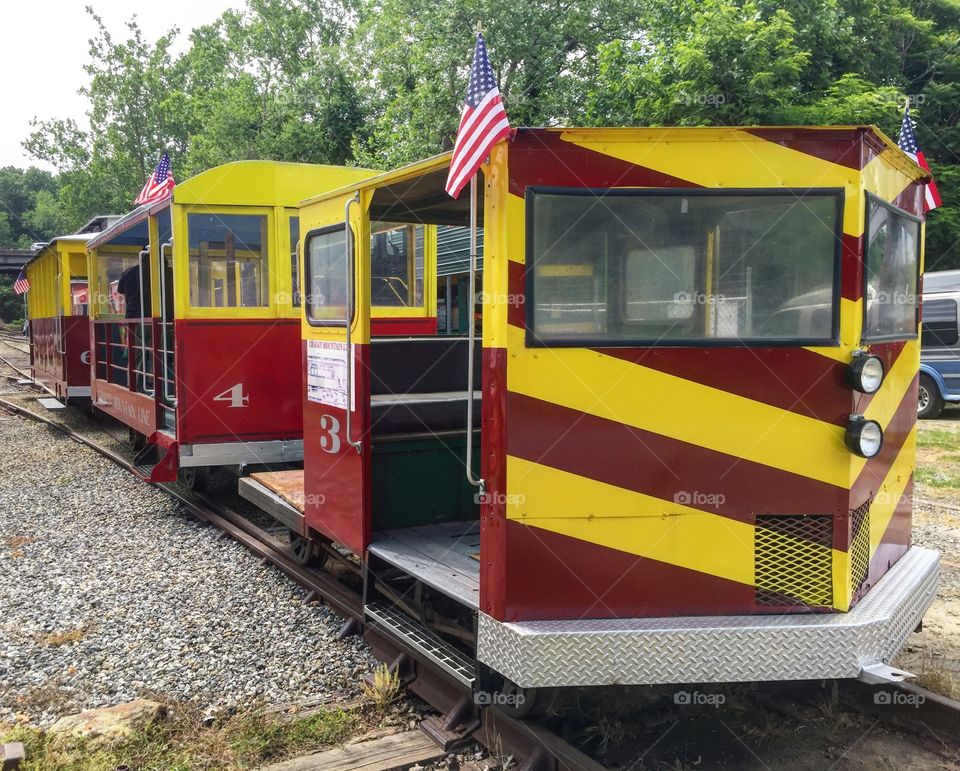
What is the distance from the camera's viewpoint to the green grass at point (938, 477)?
8812mm

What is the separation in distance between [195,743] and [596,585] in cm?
196

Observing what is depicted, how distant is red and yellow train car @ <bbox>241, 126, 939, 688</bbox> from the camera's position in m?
3.17

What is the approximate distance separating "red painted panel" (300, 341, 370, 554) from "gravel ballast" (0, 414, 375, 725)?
0.66 metres

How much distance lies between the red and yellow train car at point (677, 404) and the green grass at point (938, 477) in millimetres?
6231

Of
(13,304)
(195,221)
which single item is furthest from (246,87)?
(13,304)

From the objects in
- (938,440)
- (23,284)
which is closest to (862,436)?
(938,440)

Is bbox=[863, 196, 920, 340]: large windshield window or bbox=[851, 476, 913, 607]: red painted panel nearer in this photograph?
bbox=[863, 196, 920, 340]: large windshield window

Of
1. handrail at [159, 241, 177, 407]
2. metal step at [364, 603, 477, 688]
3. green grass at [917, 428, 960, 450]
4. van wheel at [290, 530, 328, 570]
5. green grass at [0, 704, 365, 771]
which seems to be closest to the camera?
green grass at [0, 704, 365, 771]

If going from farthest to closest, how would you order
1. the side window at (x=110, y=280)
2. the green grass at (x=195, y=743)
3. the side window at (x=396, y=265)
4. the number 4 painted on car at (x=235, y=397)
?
1. the side window at (x=110, y=280)
2. the number 4 painted on car at (x=235, y=397)
3. the side window at (x=396, y=265)
4. the green grass at (x=195, y=743)

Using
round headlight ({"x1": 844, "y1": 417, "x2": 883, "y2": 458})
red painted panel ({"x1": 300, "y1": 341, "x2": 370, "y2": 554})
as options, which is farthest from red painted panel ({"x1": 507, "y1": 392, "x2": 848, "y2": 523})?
red painted panel ({"x1": 300, "y1": 341, "x2": 370, "y2": 554})

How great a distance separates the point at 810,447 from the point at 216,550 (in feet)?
16.4

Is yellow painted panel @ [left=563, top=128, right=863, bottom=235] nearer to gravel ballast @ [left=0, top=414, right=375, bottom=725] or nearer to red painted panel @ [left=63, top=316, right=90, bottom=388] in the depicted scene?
gravel ballast @ [left=0, top=414, right=375, bottom=725]

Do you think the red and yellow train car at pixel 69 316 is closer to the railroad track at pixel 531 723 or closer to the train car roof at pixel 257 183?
the train car roof at pixel 257 183

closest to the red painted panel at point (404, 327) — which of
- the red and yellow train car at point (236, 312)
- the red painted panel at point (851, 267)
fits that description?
the red and yellow train car at point (236, 312)
